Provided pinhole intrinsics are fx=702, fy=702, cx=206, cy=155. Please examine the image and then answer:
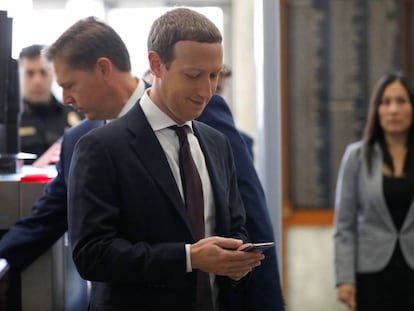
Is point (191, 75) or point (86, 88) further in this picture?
point (86, 88)

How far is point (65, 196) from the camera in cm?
198

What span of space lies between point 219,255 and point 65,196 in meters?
0.71

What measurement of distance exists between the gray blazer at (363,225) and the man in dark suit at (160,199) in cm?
165

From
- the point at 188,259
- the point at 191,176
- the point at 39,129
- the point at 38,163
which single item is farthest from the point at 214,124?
the point at 39,129

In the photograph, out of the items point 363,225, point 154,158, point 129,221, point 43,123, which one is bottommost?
point 363,225

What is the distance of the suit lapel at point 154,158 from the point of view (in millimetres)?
1499

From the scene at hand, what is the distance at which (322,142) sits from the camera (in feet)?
13.2

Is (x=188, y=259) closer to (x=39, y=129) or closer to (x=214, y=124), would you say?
(x=214, y=124)

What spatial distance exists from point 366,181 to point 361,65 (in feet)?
3.39

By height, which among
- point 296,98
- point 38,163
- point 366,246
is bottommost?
point 366,246

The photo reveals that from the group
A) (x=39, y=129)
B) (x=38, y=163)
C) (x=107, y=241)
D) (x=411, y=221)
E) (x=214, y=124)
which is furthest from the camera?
(x=39, y=129)

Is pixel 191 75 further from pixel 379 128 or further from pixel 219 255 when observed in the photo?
pixel 379 128

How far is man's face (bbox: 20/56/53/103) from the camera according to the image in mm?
3980

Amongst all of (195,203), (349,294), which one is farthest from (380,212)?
(195,203)
